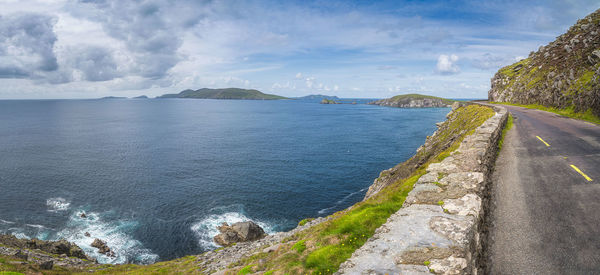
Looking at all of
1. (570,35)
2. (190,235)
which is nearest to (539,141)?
(190,235)

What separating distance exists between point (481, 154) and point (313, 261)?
12.6 metres

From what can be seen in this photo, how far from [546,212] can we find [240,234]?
30.5 metres

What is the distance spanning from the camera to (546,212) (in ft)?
36.4

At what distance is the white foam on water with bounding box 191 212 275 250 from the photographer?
34062mm

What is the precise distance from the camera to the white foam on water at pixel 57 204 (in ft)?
138

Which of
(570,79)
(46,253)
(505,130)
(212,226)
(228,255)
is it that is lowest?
(212,226)

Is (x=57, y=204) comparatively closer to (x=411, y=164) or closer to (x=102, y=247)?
(x=102, y=247)

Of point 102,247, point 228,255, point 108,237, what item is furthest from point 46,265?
point 108,237

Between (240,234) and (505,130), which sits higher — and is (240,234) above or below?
below

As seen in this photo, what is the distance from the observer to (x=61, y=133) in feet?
353

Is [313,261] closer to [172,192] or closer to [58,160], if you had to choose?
[172,192]

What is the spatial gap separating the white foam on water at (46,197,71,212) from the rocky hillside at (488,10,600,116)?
77272 millimetres

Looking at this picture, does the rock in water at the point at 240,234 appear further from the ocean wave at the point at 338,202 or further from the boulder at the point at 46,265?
the boulder at the point at 46,265

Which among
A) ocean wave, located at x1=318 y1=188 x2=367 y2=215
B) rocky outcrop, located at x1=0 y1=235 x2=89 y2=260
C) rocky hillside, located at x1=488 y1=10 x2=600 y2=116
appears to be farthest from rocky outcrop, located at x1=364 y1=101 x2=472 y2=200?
rocky outcrop, located at x1=0 y1=235 x2=89 y2=260
